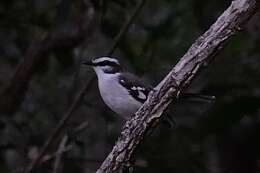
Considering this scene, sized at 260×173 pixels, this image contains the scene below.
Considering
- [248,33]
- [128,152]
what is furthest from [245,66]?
[128,152]

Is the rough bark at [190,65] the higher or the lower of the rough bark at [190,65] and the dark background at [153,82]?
the higher

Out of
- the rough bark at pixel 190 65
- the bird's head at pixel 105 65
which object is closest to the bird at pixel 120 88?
the bird's head at pixel 105 65

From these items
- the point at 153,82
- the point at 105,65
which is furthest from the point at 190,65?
the point at 153,82

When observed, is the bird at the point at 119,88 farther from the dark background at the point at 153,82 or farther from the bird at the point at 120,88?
the dark background at the point at 153,82

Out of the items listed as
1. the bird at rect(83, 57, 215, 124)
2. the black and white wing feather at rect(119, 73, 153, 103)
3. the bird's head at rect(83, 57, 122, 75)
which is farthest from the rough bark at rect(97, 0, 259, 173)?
the bird's head at rect(83, 57, 122, 75)

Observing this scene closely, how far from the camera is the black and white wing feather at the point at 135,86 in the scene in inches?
199

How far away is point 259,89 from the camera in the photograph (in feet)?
16.6

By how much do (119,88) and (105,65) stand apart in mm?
251

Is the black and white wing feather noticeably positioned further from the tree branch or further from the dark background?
the tree branch

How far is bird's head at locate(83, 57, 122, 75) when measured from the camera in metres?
5.36

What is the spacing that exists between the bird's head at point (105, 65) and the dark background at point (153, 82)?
0.17 metres

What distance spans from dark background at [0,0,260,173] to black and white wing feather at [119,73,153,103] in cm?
29

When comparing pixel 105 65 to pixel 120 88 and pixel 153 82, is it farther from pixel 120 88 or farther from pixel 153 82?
pixel 153 82

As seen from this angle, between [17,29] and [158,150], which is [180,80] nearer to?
[158,150]
